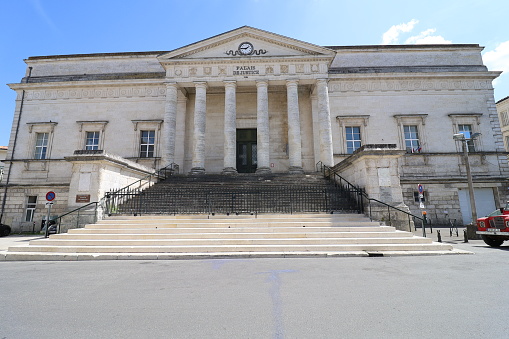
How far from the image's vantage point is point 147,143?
72.2 ft

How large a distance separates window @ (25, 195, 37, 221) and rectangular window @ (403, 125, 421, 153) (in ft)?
98.8

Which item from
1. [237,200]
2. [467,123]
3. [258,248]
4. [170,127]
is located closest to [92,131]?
[170,127]

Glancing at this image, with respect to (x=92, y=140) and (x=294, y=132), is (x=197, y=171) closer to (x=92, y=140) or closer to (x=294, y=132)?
(x=294, y=132)

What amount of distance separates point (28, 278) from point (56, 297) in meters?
1.96

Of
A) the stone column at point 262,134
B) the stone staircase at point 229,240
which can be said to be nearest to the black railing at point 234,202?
the stone staircase at point 229,240

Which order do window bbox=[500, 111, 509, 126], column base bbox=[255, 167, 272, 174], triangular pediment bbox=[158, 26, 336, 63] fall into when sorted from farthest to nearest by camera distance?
window bbox=[500, 111, 509, 126], triangular pediment bbox=[158, 26, 336, 63], column base bbox=[255, 167, 272, 174]

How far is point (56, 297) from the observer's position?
13.3 feet

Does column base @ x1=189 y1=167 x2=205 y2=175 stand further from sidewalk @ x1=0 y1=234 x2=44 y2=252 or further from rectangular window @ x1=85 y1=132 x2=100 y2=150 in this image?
rectangular window @ x1=85 y1=132 x2=100 y2=150

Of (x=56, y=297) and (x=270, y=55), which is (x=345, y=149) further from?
(x=56, y=297)

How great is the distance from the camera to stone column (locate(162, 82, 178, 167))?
18641 mm

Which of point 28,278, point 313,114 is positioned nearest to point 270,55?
point 313,114

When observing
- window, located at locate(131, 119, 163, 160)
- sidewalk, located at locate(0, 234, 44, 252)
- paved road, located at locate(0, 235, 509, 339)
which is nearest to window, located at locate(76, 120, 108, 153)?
window, located at locate(131, 119, 163, 160)

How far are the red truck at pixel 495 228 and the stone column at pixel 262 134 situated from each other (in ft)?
37.2

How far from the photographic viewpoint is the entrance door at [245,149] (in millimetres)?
21938
